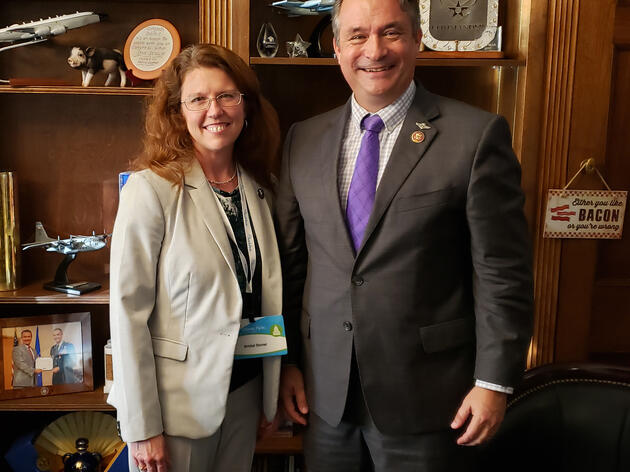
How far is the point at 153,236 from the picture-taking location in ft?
4.53

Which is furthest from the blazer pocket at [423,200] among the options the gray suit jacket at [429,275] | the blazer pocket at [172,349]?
the blazer pocket at [172,349]

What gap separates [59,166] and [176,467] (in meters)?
1.29

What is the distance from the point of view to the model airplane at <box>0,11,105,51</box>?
1.92 metres

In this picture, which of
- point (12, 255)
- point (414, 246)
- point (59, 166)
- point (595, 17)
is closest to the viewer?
point (414, 246)

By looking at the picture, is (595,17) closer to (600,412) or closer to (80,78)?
(600,412)

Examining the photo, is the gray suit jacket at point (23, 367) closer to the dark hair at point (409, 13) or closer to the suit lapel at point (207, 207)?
the suit lapel at point (207, 207)

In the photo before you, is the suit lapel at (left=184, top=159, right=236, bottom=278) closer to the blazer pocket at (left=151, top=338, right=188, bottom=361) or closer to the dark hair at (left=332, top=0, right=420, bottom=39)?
the blazer pocket at (left=151, top=338, right=188, bottom=361)

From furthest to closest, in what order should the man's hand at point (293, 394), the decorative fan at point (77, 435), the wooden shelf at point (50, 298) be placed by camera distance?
the decorative fan at point (77, 435) < the wooden shelf at point (50, 298) < the man's hand at point (293, 394)

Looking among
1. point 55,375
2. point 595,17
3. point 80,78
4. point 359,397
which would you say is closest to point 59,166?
point 80,78

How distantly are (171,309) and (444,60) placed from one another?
3.77 feet

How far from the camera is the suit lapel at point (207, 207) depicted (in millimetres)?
1437

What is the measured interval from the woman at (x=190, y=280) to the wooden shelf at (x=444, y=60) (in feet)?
1.00

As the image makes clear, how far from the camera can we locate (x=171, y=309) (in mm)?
1423

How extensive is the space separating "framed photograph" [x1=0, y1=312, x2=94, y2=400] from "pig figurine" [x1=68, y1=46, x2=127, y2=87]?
0.86 meters
